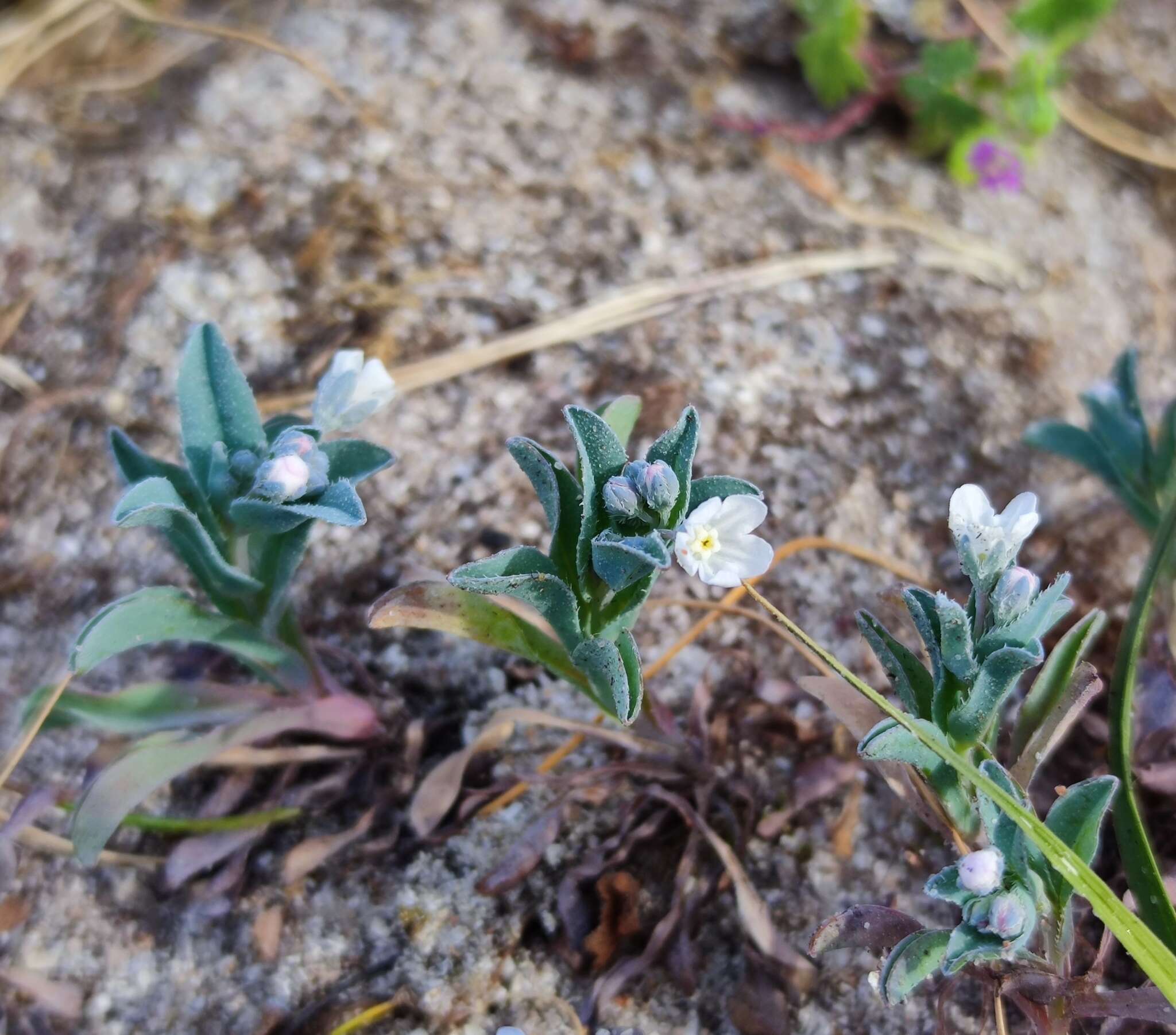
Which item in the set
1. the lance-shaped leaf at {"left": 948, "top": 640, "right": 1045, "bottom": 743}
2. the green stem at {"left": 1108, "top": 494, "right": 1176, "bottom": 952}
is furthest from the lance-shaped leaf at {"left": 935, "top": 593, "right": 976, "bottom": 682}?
the green stem at {"left": 1108, "top": 494, "right": 1176, "bottom": 952}

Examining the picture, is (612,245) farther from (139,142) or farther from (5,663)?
(5,663)

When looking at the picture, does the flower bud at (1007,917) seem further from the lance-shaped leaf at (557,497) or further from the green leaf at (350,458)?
the green leaf at (350,458)

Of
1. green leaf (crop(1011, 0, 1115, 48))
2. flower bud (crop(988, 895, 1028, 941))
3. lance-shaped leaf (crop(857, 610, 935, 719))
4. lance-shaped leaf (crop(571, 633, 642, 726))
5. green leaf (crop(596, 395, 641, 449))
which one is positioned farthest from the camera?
green leaf (crop(1011, 0, 1115, 48))

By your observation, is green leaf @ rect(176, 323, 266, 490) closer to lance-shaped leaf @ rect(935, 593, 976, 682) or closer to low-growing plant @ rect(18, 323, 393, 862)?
low-growing plant @ rect(18, 323, 393, 862)

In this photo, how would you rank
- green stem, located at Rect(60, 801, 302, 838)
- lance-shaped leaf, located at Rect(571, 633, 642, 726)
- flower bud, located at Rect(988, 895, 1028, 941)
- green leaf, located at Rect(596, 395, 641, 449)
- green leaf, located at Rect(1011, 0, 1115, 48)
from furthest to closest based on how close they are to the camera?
green leaf, located at Rect(1011, 0, 1115, 48), green stem, located at Rect(60, 801, 302, 838), green leaf, located at Rect(596, 395, 641, 449), lance-shaped leaf, located at Rect(571, 633, 642, 726), flower bud, located at Rect(988, 895, 1028, 941)

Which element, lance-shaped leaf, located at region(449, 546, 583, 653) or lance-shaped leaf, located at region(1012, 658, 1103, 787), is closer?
lance-shaped leaf, located at region(449, 546, 583, 653)

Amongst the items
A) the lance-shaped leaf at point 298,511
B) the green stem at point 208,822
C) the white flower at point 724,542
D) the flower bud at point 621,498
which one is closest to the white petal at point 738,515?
the white flower at point 724,542

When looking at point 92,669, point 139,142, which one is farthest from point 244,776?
point 139,142
